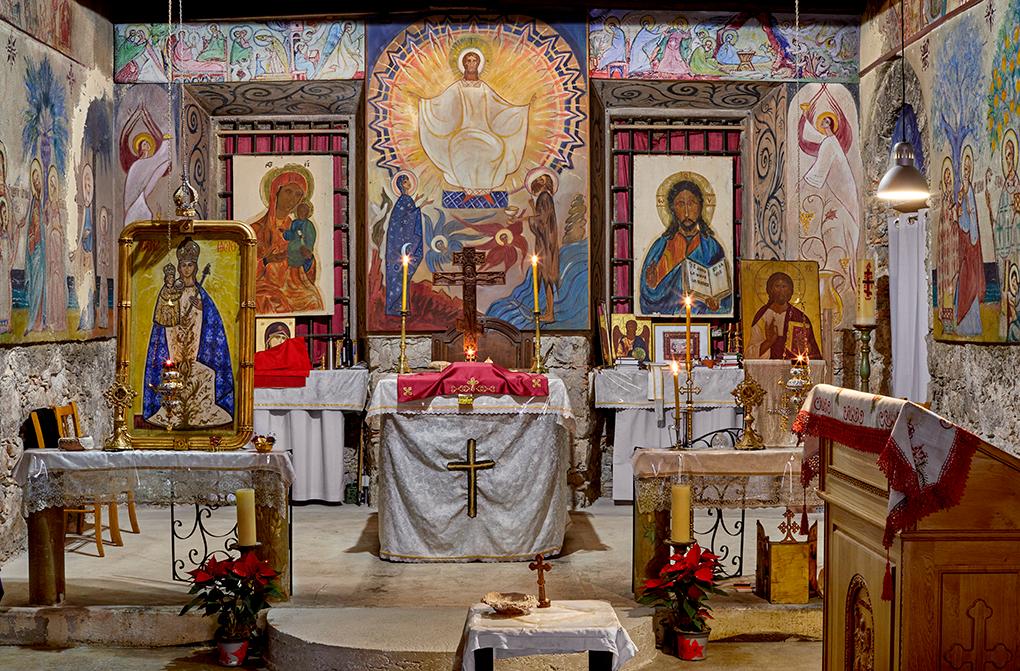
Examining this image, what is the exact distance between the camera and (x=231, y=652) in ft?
20.2

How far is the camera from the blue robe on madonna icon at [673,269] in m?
10.7


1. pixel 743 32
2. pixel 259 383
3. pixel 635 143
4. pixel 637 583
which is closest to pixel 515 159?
pixel 635 143

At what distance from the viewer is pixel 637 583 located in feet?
21.8

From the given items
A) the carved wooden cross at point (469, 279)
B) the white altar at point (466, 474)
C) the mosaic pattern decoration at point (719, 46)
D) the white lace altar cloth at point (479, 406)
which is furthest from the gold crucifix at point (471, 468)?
the mosaic pattern decoration at point (719, 46)

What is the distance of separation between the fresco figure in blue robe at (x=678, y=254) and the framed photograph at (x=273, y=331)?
3.17 m

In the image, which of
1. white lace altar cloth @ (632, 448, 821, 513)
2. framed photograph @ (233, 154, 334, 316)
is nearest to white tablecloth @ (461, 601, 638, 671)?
white lace altar cloth @ (632, 448, 821, 513)

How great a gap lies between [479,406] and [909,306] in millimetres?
3657

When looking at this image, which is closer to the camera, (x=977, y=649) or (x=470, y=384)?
(x=977, y=649)

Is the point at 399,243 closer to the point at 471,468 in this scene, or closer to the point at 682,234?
the point at 682,234

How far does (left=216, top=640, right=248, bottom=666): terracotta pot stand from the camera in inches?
242

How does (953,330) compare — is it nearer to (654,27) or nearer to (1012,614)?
(654,27)

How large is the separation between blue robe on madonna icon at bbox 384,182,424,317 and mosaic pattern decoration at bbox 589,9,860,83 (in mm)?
1991

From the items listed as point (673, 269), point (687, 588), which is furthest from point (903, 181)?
point (673, 269)

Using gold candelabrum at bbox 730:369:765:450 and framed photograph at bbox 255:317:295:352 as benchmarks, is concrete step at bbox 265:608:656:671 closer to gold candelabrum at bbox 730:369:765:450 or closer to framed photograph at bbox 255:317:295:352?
gold candelabrum at bbox 730:369:765:450
